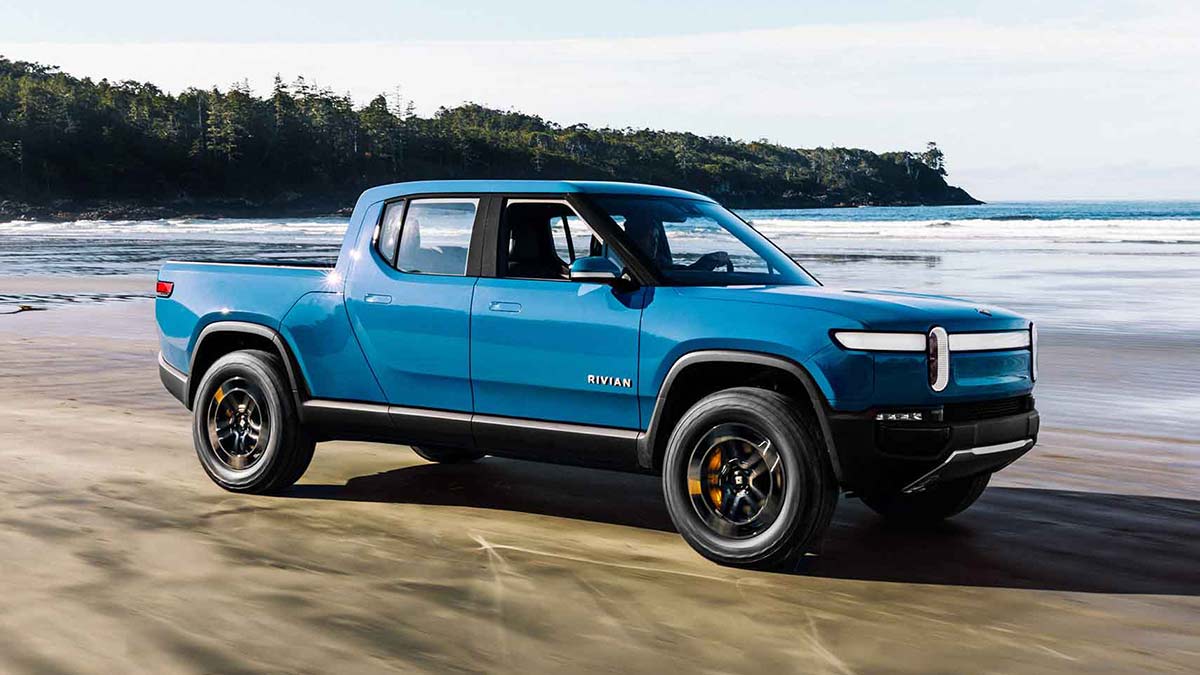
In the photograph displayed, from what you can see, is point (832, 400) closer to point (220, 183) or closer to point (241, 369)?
point (241, 369)

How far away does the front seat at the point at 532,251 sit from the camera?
6836mm

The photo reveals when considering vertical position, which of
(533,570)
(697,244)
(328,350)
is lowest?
(533,570)

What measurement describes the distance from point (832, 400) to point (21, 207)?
137630 mm

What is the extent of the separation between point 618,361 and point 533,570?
1022 mm

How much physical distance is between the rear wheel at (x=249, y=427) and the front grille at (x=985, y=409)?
11.8ft

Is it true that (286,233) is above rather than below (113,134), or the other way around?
below

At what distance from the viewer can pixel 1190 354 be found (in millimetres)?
14000

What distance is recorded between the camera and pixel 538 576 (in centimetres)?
584

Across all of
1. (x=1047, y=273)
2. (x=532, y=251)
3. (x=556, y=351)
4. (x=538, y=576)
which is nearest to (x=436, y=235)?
(x=532, y=251)

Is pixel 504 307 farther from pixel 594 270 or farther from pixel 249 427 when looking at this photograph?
pixel 249 427

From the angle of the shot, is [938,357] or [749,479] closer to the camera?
[938,357]

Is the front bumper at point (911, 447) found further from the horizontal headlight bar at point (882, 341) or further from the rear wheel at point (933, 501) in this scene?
the rear wheel at point (933, 501)

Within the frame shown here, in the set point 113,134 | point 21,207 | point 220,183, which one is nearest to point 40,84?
point 113,134

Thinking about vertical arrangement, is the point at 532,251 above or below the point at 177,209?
below
